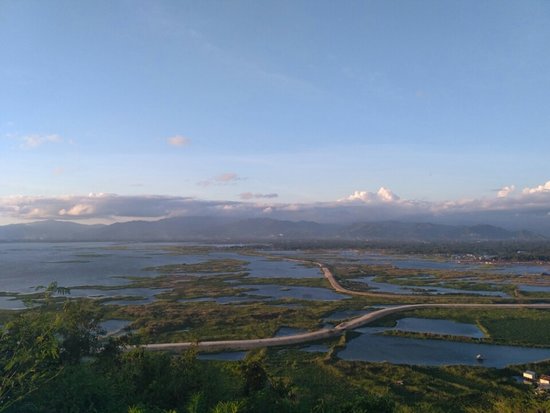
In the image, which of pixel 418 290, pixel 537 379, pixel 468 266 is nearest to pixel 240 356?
pixel 537 379

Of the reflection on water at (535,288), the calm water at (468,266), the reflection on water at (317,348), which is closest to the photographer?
the reflection on water at (317,348)

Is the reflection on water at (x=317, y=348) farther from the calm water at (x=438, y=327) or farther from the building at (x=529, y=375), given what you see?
the building at (x=529, y=375)

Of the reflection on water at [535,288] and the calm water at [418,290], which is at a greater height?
the calm water at [418,290]

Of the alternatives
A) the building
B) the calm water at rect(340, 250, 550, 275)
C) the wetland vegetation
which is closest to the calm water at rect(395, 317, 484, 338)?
the wetland vegetation

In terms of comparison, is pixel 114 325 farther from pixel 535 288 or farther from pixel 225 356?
pixel 535 288

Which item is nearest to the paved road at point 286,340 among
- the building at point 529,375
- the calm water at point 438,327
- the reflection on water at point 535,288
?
the calm water at point 438,327

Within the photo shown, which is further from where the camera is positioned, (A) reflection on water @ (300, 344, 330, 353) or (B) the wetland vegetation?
(A) reflection on water @ (300, 344, 330, 353)

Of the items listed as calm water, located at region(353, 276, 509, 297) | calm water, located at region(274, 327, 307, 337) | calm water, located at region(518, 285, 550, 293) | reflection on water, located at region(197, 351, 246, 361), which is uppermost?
reflection on water, located at region(197, 351, 246, 361)

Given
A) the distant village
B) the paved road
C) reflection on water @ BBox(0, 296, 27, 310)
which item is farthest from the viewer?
reflection on water @ BBox(0, 296, 27, 310)

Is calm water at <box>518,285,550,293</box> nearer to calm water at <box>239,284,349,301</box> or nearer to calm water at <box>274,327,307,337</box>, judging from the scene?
calm water at <box>239,284,349,301</box>

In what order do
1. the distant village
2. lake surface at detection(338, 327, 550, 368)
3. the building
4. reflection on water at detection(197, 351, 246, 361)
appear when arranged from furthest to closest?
lake surface at detection(338, 327, 550, 368) < reflection on water at detection(197, 351, 246, 361) < the building < the distant village
